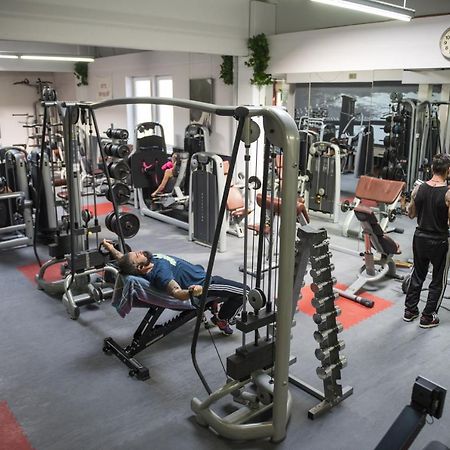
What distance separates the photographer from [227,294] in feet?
12.2

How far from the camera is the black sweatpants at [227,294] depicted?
12.1ft

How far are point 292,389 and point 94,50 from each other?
11.0 m

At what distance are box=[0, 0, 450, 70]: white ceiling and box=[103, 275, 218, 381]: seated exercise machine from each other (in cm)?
382

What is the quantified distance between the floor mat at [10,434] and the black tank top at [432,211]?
3.39 meters

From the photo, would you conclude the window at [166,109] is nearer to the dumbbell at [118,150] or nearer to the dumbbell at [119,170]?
the dumbbell at [118,150]

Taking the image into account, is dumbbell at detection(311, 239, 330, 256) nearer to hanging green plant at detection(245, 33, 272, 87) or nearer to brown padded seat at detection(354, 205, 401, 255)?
brown padded seat at detection(354, 205, 401, 255)

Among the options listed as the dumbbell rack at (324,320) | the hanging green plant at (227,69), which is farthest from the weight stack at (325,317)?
the hanging green plant at (227,69)

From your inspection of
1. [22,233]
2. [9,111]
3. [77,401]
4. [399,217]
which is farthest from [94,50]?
[77,401]

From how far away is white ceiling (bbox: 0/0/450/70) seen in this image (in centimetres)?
567

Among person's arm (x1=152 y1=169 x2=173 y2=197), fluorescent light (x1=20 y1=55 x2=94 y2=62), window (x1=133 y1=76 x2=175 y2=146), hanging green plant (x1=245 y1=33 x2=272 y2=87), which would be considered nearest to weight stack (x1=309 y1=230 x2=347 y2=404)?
person's arm (x1=152 y1=169 x2=173 y2=197)

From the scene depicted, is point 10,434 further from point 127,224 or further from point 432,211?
point 432,211

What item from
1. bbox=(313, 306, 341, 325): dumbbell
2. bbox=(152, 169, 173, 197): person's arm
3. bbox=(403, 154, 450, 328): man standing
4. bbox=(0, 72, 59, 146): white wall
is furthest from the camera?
bbox=(0, 72, 59, 146): white wall

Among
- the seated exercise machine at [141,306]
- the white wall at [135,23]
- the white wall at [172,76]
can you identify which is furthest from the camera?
the white wall at [172,76]

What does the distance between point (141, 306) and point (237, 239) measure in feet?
10.6
